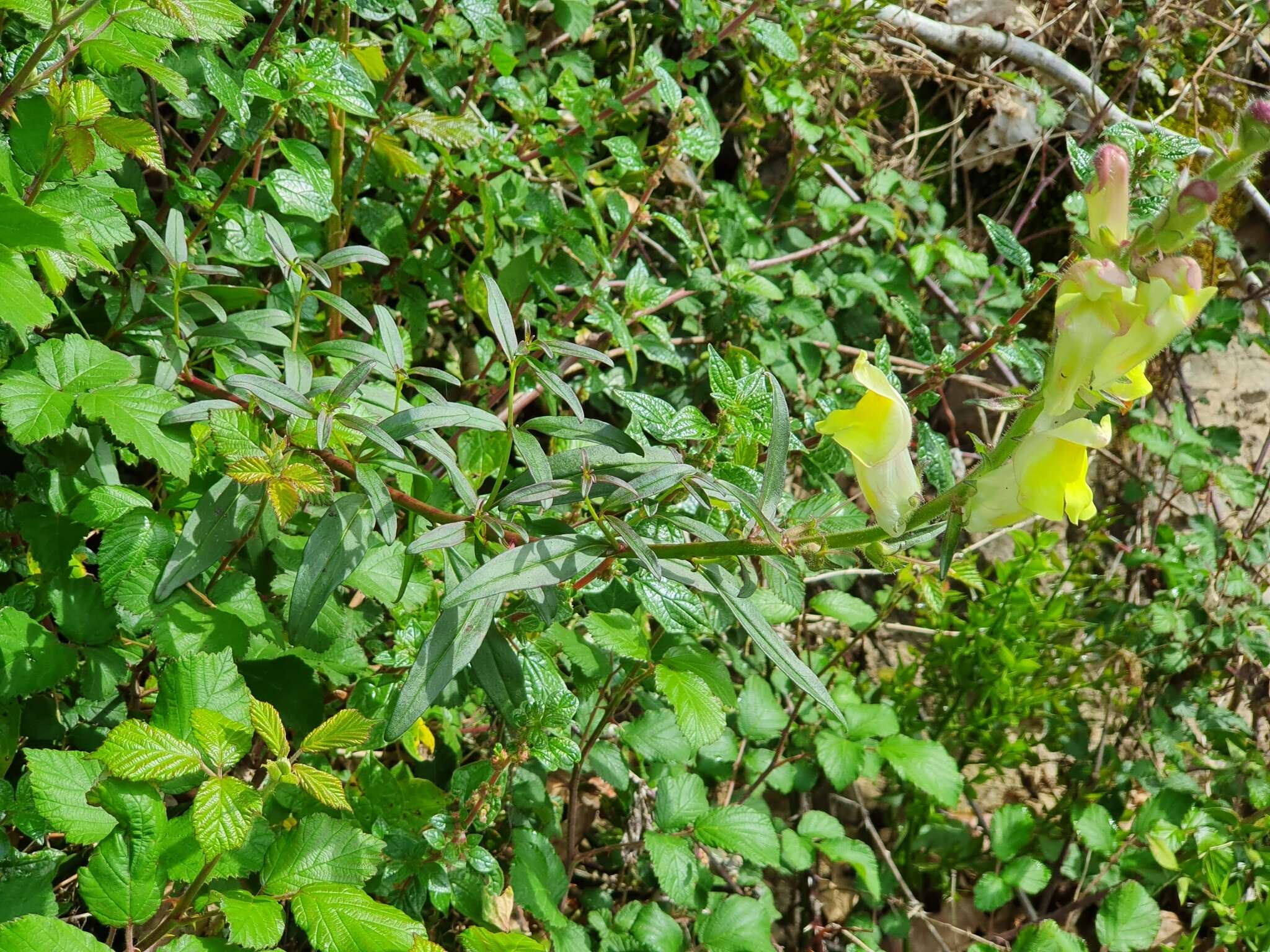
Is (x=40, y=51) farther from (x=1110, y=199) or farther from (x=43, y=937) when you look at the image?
(x=1110, y=199)

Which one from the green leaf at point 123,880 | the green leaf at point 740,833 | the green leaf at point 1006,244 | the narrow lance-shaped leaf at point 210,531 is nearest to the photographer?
the green leaf at point 123,880

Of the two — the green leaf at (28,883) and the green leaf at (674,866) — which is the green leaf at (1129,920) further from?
the green leaf at (28,883)

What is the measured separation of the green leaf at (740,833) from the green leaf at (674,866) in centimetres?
4

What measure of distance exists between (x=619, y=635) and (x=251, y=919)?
617 mm

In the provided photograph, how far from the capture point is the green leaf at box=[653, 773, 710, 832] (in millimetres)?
1707

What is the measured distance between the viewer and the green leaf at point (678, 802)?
171cm

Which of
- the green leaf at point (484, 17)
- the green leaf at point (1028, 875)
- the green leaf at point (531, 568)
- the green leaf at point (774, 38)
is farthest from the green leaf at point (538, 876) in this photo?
the green leaf at point (774, 38)

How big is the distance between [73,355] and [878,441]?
3.36ft

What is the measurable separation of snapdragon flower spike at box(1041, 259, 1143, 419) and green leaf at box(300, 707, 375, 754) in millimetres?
870

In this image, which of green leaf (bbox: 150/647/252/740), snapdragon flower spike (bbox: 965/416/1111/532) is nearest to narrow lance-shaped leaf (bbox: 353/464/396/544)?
green leaf (bbox: 150/647/252/740)

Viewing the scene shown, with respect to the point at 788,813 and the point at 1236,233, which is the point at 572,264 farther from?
the point at 1236,233

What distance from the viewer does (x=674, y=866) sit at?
1.65 m

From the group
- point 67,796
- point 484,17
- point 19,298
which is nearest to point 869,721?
point 67,796

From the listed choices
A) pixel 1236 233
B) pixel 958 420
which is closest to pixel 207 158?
pixel 958 420
